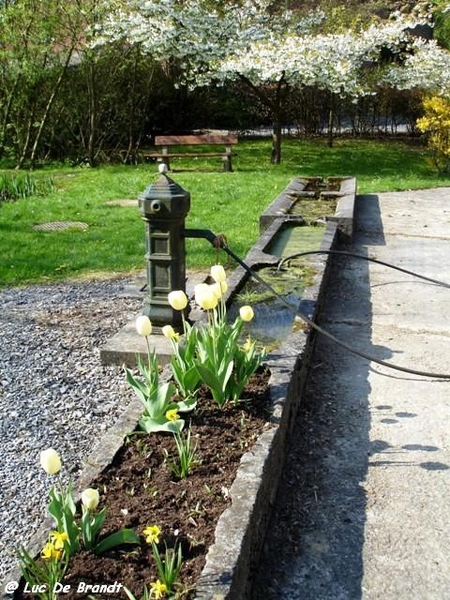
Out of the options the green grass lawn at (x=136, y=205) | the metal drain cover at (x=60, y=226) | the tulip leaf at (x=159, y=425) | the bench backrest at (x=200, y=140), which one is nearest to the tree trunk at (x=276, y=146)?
the green grass lawn at (x=136, y=205)

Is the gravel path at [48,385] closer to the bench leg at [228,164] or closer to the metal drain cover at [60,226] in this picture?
the metal drain cover at [60,226]

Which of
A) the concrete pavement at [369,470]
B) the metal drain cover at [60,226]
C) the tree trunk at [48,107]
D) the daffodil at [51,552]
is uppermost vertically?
the tree trunk at [48,107]

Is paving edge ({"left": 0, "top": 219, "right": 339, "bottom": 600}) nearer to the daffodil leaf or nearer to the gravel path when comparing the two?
the daffodil leaf

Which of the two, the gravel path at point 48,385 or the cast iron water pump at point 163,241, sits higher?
the cast iron water pump at point 163,241

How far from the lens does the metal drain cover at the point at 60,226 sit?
8.71 m

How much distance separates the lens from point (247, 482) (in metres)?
2.63

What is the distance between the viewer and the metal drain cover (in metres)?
8.71

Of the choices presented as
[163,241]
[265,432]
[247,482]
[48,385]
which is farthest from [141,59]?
[247,482]

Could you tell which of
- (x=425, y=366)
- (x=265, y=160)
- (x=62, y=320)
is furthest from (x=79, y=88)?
(x=425, y=366)

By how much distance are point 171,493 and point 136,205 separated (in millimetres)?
7961

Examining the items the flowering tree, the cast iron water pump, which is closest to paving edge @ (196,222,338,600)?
the cast iron water pump

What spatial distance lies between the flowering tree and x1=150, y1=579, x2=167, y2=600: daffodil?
12.6 metres

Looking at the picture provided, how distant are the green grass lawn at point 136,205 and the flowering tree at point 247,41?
6.11 ft

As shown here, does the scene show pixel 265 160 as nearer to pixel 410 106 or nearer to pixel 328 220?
pixel 410 106
